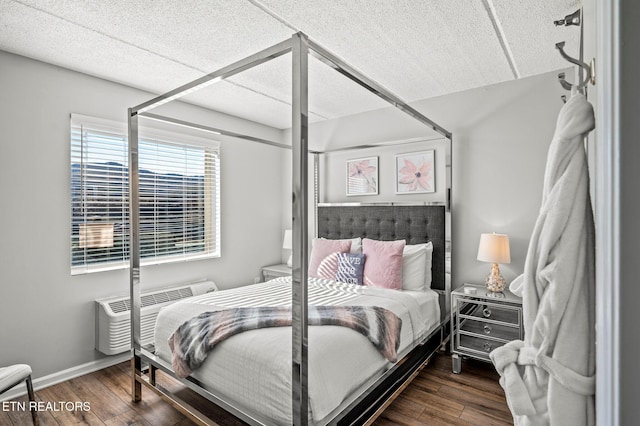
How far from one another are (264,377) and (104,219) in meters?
2.19

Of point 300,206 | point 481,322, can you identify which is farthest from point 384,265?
Result: point 300,206

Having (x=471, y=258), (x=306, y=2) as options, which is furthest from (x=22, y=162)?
(x=471, y=258)

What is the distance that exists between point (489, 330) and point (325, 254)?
1.57 meters

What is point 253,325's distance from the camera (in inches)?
76.9

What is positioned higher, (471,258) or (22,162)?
(22,162)

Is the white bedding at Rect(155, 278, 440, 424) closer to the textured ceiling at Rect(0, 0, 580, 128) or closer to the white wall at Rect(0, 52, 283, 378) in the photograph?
the white wall at Rect(0, 52, 283, 378)

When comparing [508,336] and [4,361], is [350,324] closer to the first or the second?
[508,336]

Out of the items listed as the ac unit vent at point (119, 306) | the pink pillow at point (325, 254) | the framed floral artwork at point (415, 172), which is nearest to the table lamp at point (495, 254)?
the framed floral artwork at point (415, 172)

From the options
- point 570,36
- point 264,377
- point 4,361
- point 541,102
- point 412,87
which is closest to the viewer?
point 264,377

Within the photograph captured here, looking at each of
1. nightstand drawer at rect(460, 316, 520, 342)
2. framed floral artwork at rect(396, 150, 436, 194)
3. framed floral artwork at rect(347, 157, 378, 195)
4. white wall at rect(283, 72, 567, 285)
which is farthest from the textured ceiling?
nightstand drawer at rect(460, 316, 520, 342)

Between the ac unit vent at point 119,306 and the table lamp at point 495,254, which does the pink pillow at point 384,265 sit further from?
the ac unit vent at point 119,306

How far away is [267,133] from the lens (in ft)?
14.9

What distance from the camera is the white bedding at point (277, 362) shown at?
5.28 feet

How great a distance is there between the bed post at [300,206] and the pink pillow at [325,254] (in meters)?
1.86
